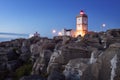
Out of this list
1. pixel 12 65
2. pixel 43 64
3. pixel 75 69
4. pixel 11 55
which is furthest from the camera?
pixel 11 55

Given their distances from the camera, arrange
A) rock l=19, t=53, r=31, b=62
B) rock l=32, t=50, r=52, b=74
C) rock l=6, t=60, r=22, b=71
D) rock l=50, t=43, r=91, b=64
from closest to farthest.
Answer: rock l=50, t=43, r=91, b=64
rock l=32, t=50, r=52, b=74
rock l=6, t=60, r=22, b=71
rock l=19, t=53, r=31, b=62

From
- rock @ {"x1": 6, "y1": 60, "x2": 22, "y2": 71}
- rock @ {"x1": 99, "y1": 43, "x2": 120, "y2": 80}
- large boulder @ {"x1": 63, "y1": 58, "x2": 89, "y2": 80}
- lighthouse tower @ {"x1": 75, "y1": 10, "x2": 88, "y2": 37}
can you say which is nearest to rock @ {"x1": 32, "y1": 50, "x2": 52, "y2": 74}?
large boulder @ {"x1": 63, "y1": 58, "x2": 89, "y2": 80}

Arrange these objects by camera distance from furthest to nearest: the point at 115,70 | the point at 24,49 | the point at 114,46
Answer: the point at 24,49 → the point at 114,46 → the point at 115,70

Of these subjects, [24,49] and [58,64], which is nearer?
[58,64]

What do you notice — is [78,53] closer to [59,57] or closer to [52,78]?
[59,57]

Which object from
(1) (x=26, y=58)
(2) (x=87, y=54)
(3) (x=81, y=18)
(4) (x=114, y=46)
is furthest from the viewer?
(3) (x=81, y=18)

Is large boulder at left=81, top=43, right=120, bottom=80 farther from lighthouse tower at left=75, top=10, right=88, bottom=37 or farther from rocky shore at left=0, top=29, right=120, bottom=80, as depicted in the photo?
lighthouse tower at left=75, top=10, right=88, bottom=37

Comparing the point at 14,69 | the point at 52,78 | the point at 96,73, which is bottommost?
the point at 14,69

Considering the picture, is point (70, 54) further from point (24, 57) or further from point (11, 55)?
point (11, 55)

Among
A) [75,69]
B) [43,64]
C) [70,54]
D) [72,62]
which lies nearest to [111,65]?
[75,69]

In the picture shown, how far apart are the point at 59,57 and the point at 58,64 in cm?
100

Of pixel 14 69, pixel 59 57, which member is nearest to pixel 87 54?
pixel 59 57

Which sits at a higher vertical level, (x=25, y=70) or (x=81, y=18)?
(x=81, y=18)

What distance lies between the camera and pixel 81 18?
8288cm
